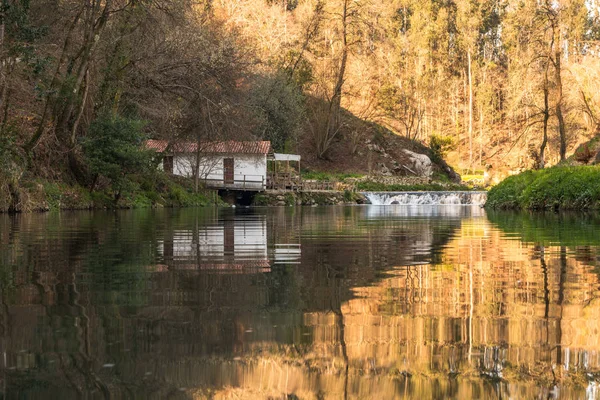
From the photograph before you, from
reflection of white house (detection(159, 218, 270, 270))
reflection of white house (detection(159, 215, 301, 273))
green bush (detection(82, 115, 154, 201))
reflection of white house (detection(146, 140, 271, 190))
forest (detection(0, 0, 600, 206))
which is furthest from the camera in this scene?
reflection of white house (detection(146, 140, 271, 190))

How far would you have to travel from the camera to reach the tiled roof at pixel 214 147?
39.5m

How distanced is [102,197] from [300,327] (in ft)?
110

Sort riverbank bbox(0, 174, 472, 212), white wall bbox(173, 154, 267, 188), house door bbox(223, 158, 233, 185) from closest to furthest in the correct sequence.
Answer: riverbank bbox(0, 174, 472, 212) < white wall bbox(173, 154, 267, 188) < house door bbox(223, 158, 233, 185)

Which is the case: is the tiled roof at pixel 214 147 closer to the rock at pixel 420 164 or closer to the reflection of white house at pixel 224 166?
the reflection of white house at pixel 224 166

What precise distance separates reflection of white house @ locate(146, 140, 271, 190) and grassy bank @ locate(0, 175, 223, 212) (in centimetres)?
371

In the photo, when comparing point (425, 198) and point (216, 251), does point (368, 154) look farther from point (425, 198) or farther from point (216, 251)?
point (216, 251)

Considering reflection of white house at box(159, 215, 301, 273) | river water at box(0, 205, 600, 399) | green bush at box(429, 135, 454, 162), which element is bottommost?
river water at box(0, 205, 600, 399)

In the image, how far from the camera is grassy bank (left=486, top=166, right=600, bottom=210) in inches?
1195

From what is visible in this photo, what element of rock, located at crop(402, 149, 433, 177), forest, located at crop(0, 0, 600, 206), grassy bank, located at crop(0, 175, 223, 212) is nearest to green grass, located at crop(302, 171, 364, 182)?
forest, located at crop(0, 0, 600, 206)

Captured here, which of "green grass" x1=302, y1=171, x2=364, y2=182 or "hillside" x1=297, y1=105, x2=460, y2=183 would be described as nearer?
"green grass" x1=302, y1=171, x2=364, y2=182

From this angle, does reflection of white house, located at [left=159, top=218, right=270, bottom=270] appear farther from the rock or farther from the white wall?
the rock

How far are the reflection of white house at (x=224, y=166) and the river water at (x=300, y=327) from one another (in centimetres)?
4603

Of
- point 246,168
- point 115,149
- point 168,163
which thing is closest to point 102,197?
point 115,149

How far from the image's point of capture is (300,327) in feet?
16.3
